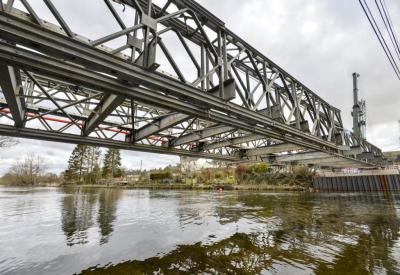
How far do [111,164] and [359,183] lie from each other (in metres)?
65.3

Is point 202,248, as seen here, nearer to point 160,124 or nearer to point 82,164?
point 160,124

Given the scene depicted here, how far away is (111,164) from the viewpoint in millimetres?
71250

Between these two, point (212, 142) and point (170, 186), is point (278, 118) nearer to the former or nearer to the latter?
point (212, 142)

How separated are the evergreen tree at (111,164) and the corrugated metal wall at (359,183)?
58.2 m

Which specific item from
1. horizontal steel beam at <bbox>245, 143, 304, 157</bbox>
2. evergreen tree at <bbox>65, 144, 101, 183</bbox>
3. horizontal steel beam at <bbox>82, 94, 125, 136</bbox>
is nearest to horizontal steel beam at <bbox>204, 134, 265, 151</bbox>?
horizontal steel beam at <bbox>245, 143, 304, 157</bbox>

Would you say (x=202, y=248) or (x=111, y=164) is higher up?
(x=111, y=164)

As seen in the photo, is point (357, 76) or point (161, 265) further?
point (357, 76)

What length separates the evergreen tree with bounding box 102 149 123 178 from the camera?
233 ft

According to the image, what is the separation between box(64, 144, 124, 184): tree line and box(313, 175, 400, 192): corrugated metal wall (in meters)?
58.8

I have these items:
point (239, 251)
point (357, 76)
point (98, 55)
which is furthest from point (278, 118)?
point (357, 76)

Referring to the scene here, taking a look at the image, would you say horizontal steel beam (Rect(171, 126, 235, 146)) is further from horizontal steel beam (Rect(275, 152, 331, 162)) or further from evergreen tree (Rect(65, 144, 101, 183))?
evergreen tree (Rect(65, 144, 101, 183))

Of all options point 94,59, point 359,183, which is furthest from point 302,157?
Answer: point 359,183

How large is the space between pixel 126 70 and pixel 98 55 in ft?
1.79

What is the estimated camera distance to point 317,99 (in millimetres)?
12859
